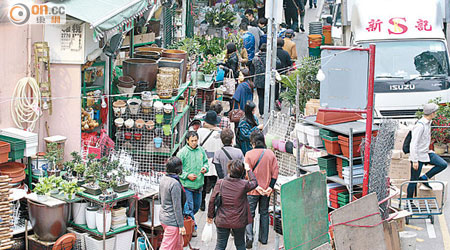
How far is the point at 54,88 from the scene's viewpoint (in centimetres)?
934

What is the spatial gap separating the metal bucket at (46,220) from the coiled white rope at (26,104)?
1.25 metres

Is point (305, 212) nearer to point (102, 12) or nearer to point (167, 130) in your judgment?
point (167, 130)

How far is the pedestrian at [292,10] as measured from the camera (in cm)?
2311

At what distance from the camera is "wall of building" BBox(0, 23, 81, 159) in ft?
28.1

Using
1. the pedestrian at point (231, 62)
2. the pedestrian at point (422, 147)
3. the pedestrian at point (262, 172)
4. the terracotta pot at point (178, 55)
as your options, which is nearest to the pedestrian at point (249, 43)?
the pedestrian at point (231, 62)

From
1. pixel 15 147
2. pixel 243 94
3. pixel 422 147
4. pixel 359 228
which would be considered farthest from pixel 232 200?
pixel 243 94

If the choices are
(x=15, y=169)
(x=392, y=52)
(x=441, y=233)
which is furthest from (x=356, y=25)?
(x=15, y=169)

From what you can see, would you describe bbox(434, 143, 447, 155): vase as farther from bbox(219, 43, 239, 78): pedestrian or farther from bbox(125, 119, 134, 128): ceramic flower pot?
bbox(125, 119, 134, 128): ceramic flower pot

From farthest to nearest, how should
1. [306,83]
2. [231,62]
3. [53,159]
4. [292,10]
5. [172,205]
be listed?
[292,10], [231,62], [306,83], [53,159], [172,205]

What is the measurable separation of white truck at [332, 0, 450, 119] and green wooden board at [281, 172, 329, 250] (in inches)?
217

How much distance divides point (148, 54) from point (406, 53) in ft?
17.3

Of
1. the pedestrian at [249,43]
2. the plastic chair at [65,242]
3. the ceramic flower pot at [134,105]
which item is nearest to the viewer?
the plastic chair at [65,242]

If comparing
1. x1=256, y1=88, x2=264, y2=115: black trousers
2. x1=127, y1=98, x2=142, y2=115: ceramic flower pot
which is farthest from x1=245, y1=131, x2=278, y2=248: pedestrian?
x1=256, y1=88, x2=264, y2=115: black trousers

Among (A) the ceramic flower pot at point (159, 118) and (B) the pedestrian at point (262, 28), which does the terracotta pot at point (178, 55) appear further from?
(B) the pedestrian at point (262, 28)
